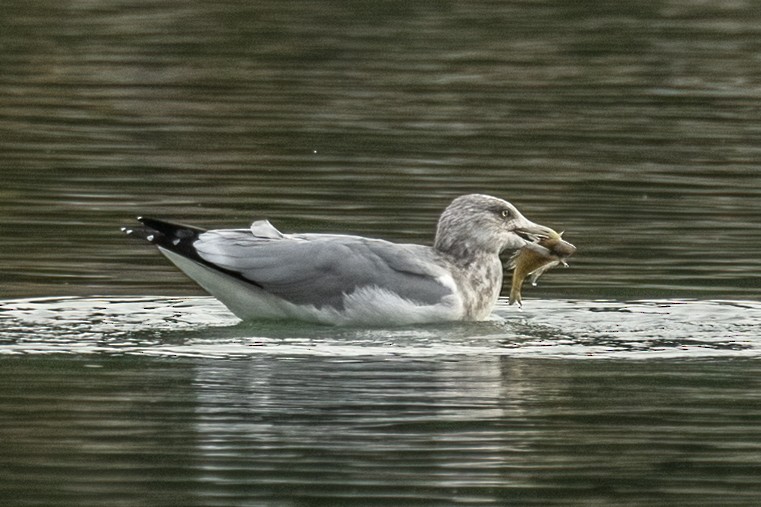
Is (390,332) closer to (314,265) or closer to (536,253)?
(314,265)

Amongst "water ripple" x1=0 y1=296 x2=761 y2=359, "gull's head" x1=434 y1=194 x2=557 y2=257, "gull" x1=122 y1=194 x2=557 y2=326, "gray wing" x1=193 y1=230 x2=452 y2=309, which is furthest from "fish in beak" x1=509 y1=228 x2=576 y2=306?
"gray wing" x1=193 y1=230 x2=452 y2=309

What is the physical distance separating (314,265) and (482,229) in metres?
1.33

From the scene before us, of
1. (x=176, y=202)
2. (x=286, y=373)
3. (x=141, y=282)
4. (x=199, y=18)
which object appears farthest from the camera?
(x=199, y=18)

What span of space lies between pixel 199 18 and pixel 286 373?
2045 cm

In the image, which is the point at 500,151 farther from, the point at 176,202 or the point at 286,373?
the point at 286,373

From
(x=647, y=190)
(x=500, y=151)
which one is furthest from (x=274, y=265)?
(x=500, y=151)

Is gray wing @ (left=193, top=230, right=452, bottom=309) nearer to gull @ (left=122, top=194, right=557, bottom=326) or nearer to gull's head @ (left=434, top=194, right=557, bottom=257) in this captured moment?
gull @ (left=122, top=194, right=557, bottom=326)

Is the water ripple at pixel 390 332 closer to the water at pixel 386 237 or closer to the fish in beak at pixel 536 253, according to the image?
the water at pixel 386 237

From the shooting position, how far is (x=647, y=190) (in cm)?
1742

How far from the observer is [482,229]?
42.7ft

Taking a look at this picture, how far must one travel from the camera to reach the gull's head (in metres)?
13.0

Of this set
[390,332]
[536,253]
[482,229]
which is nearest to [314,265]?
[390,332]

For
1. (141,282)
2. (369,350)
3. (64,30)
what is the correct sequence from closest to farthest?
(369,350), (141,282), (64,30)

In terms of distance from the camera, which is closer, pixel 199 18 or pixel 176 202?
pixel 176 202
